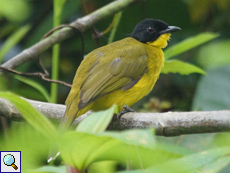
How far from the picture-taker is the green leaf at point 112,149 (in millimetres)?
634

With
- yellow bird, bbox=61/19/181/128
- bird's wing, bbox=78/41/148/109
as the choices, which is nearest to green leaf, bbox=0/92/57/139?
yellow bird, bbox=61/19/181/128

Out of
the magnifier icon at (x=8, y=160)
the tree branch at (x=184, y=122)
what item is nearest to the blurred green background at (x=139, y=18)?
the tree branch at (x=184, y=122)

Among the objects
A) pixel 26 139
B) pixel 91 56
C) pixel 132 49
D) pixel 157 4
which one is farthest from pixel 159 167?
pixel 157 4

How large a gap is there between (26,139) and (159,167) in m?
0.26

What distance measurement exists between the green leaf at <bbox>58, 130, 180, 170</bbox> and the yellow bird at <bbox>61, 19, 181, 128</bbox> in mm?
1203

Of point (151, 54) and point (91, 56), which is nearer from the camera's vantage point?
point (91, 56)

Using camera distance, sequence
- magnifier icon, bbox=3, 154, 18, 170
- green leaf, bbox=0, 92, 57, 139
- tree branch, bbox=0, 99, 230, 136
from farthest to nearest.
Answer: tree branch, bbox=0, 99, 230, 136
magnifier icon, bbox=3, 154, 18, 170
green leaf, bbox=0, 92, 57, 139

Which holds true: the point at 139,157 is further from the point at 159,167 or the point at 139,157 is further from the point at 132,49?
the point at 132,49

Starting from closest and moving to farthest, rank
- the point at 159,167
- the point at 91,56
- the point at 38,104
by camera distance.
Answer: the point at 159,167
the point at 38,104
the point at 91,56

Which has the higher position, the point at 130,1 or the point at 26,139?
the point at 130,1

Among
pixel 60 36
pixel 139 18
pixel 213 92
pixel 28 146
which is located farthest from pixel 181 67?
pixel 139 18

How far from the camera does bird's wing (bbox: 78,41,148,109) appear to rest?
91.5 inches

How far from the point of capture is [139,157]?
2.40ft

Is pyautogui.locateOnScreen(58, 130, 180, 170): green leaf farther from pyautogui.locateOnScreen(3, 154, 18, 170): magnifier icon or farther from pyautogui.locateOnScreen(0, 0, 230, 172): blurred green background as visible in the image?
pyautogui.locateOnScreen(0, 0, 230, 172): blurred green background
